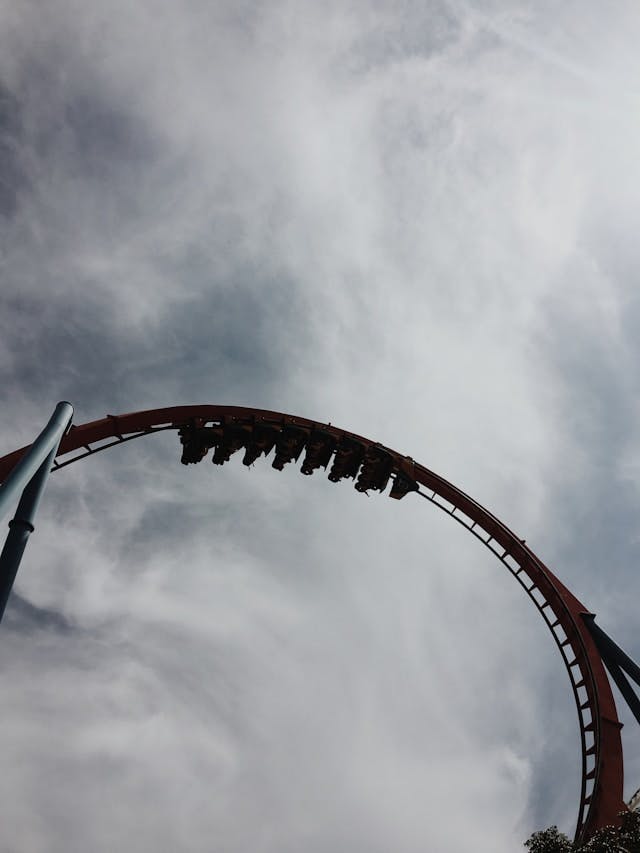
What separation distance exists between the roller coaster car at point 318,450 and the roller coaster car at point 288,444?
→ 0.27 metres

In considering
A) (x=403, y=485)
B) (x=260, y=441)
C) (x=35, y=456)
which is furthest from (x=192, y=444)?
(x=35, y=456)

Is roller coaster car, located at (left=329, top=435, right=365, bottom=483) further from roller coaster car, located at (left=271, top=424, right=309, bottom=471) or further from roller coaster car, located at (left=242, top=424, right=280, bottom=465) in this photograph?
roller coaster car, located at (left=242, top=424, right=280, bottom=465)

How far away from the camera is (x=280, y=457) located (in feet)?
51.6

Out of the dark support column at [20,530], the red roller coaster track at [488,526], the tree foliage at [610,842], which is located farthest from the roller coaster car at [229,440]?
the tree foliage at [610,842]

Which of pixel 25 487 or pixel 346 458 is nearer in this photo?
pixel 25 487

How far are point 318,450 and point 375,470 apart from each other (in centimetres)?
194

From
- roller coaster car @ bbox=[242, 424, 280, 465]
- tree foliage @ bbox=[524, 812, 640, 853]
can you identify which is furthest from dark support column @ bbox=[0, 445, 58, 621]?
tree foliage @ bbox=[524, 812, 640, 853]

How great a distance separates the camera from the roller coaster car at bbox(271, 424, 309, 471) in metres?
15.6

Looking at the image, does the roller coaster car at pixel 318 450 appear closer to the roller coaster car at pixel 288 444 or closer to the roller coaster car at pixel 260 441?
the roller coaster car at pixel 288 444

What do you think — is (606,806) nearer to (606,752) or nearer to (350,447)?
(606,752)

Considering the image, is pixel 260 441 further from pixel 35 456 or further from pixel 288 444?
pixel 35 456

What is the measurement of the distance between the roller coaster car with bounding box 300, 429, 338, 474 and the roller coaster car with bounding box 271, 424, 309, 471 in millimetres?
268

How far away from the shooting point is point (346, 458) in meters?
16.5

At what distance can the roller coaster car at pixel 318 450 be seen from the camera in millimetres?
16062
